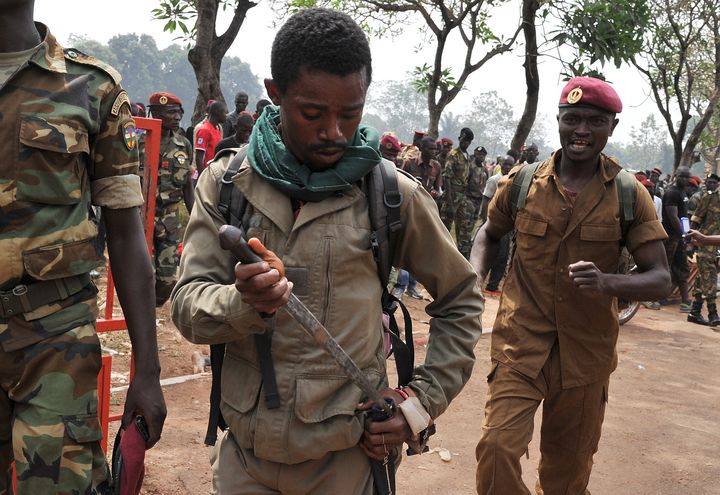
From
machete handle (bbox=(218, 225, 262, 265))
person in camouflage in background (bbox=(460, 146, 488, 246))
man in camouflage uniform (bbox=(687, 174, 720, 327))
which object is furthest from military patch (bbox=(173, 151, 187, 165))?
man in camouflage uniform (bbox=(687, 174, 720, 327))

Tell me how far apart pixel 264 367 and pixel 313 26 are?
885 millimetres

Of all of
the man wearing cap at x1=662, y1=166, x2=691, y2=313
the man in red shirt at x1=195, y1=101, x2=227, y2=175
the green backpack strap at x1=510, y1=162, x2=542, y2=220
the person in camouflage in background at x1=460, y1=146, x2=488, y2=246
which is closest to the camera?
the green backpack strap at x1=510, y1=162, x2=542, y2=220

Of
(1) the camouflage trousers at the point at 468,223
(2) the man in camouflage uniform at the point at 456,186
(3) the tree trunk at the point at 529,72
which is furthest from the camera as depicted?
(1) the camouflage trousers at the point at 468,223

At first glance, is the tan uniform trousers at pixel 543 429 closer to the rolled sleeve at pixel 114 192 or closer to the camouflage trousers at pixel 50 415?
the camouflage trousers at pixel 50 415

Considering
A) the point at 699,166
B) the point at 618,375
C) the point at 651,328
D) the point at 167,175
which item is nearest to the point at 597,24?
the point at 651,328

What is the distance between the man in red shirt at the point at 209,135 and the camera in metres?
10.0

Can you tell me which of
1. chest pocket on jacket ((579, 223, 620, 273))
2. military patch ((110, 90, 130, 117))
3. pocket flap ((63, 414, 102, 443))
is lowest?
pocket flap ((63, 414, 102, 443))

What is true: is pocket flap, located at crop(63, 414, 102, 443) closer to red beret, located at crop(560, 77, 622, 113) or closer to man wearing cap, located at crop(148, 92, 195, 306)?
red beret, located at crop(560, 77, 622, 113)

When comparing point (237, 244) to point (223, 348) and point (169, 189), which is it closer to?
point (223, 348)

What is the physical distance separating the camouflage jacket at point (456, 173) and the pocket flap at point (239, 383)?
10.7 m

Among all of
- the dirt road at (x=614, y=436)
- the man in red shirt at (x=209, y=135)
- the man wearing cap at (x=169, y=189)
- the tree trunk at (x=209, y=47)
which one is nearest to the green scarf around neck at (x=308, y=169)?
the dirt road at (x=614, y=436)

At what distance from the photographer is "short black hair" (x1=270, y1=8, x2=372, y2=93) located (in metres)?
1.97

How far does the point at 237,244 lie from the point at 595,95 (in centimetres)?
249

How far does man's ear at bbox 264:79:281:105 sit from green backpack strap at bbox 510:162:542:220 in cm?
187
